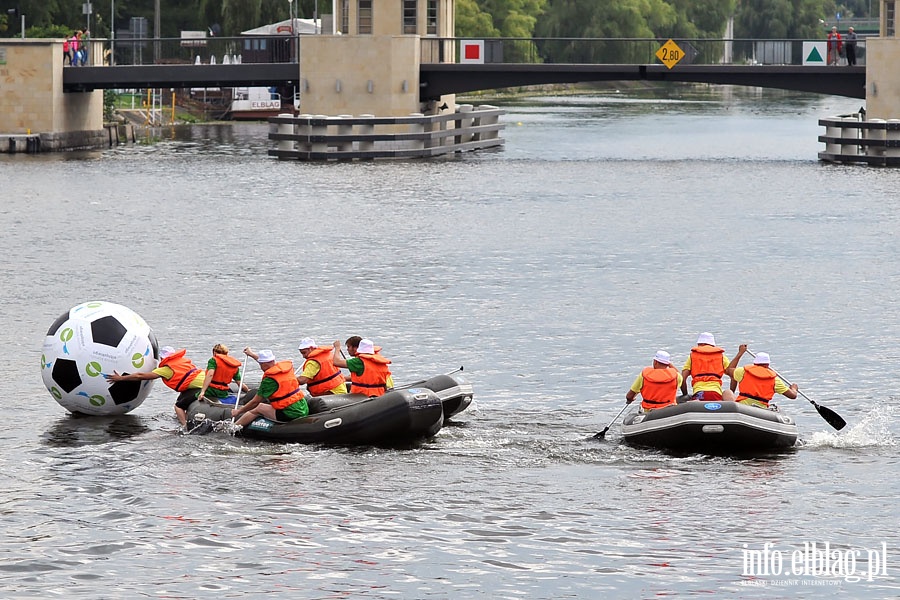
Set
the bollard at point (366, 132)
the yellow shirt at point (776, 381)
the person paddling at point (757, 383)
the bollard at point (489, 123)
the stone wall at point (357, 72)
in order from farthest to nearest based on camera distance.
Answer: the bollard at point (489, 123) < the stone wall at point (357, 72) < the bollard at point (366, 132) < the yellow shirt at point (776, 381) < the person paddling at point (757, 383)

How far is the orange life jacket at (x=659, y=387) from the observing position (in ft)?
79.8

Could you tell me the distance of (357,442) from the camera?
24.3 meters

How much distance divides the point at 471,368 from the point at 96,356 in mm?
7925

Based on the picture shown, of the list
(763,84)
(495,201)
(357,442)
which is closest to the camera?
(357,442)

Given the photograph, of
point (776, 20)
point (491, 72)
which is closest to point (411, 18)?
point (491, 72)

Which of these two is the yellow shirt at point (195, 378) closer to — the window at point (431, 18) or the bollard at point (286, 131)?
the bollard at point (286, 131)

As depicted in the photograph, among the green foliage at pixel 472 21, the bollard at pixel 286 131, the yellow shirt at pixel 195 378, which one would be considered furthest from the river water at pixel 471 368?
the green foliage at pixel 472 21

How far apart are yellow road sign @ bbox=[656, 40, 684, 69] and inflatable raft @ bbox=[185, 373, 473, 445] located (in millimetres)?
52843

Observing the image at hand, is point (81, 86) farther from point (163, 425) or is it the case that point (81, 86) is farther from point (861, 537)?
point (861, 537)

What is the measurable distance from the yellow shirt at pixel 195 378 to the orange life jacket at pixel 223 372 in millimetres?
208

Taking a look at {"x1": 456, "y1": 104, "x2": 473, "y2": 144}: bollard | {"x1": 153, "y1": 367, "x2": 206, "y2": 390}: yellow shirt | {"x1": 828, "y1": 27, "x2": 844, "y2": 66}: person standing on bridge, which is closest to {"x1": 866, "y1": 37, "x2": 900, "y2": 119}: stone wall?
{"x1": 828, "y1": 27, "x2": 844, "y2": 66}: person standing on bridge

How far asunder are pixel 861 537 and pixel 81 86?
65467 mm

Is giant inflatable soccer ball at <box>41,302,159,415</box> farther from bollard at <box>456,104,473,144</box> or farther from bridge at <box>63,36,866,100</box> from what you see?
bollard at <box>456,104,473,144</box>

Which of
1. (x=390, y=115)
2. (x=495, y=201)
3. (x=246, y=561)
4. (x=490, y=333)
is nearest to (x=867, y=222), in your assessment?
(x=495, y=201)
